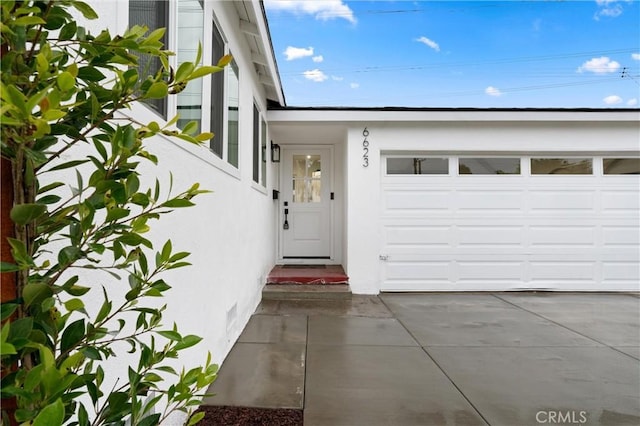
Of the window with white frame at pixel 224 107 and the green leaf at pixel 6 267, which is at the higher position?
the window with white frame at pixel 224 107

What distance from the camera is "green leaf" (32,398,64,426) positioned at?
0.44 m

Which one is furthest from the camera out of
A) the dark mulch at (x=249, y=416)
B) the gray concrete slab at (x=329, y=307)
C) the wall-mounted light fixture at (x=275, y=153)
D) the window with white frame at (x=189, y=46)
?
the wall-mounted light fixture at (x=275, y=153)

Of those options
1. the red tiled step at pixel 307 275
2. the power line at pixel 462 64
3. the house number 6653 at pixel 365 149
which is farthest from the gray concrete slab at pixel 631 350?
the power line at pixel 462 64

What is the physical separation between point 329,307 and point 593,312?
3.58m

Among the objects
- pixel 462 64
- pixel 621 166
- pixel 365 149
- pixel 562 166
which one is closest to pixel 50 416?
pixel 365 149

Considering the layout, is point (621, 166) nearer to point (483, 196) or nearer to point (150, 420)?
point (483, 196)

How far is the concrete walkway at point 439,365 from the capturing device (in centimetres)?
212

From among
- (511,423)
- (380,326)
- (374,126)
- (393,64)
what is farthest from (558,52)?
(511,423)

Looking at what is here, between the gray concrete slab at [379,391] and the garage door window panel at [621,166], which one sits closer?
the gray concrete slab at [379,391]

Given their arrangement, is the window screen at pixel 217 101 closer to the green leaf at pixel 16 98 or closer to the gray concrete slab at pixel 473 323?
the green leaf at pixel 16 98

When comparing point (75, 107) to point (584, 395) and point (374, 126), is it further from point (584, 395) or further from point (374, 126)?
point (374, 126)

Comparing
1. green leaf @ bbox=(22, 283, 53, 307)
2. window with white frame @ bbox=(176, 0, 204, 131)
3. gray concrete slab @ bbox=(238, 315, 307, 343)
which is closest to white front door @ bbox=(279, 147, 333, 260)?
gray concrete slab @ bbox=(238, 315, 307, 343)

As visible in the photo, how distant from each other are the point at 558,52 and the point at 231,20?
15.6 meters

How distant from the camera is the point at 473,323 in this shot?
12.8ft
